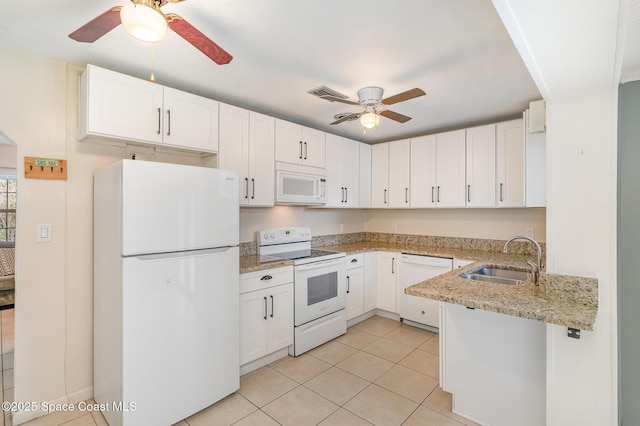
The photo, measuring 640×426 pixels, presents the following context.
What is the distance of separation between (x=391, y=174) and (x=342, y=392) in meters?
2.72

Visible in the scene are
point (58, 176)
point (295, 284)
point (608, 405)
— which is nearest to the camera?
point (608, 405)

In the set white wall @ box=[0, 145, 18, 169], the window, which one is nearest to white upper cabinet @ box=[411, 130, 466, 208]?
white wall @ box=[0, 145, 18, 169]

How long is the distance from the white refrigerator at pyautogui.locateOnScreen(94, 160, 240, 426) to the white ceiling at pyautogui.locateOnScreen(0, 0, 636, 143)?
2.61ft

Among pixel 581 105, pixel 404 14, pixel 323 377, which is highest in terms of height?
pixel 404 14

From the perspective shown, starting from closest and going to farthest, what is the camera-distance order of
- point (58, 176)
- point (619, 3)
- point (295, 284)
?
1. point (619, 3)
2. point (58, 176)
3. point (295, 284)

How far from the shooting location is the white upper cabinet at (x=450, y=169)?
3467 millimetres

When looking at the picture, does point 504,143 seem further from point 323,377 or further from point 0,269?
point 0,269

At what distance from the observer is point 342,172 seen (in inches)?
152

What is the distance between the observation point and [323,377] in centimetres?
251

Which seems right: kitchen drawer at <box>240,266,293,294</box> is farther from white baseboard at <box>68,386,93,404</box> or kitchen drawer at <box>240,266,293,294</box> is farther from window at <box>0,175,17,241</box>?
window at <box>0,175,17,241</box>

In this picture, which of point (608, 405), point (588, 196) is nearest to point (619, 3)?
point (588, 196)

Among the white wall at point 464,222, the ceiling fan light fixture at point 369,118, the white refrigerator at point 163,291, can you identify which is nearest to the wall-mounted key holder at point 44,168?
the white refrigerator at point 163,291

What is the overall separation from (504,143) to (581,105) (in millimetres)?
1758

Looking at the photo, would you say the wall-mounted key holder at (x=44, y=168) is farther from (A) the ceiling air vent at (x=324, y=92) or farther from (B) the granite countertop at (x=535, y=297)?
(B) the granite countertop at (x=535, y=297)
